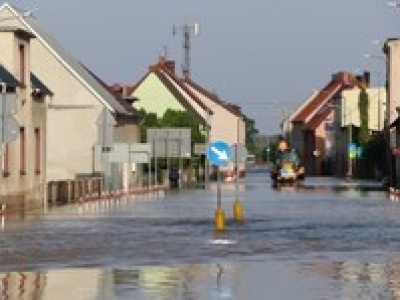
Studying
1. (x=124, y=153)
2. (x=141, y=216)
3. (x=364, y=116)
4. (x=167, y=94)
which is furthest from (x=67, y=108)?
(x=364, y=116)

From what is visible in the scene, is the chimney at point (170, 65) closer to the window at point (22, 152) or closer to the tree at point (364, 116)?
the tree at point (364, 116)

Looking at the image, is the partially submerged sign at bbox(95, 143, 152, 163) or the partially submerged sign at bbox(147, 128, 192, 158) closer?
the partially submerged sign at bbox(95, 143, 152, 163)

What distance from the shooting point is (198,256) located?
27.2 metres

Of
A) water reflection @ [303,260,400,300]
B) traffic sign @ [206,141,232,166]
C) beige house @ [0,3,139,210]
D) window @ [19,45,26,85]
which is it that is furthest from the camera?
beige house @ [0,3,139,210]

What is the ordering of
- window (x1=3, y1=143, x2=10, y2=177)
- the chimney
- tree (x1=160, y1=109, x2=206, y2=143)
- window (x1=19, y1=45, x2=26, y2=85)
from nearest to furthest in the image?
1. window (x1=3, y1=143, x2=10, y2=177)
2. window (x1=19, y1=45, x2=26, y2=85)
3. tree (x1=160, y1=109, x2=206, y2=143)
4. the chimney

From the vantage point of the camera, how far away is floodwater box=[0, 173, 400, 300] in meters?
Result: 20.0

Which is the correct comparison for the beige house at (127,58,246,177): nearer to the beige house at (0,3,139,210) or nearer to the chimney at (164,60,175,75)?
the chimney at (164,60,175,75)

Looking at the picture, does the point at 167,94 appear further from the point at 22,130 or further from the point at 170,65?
the point at 22,130

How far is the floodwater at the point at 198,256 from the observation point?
20016mm

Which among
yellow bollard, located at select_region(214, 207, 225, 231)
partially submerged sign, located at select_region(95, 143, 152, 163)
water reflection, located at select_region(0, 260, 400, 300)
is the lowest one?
water reflection, located at select_region(0, 260, 400, 300)

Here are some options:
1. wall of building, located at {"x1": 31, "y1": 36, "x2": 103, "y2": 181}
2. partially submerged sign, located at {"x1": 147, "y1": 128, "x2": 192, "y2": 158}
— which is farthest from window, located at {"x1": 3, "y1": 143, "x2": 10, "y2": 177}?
partially submerged sign, located at {"x1": 147, "y1": 128, "x2": 192, "y2": 158}

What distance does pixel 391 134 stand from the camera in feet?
399

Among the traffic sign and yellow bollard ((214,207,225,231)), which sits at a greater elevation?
the traffic sign

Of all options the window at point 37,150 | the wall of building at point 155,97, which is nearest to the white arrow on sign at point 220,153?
the window at point 37,150
